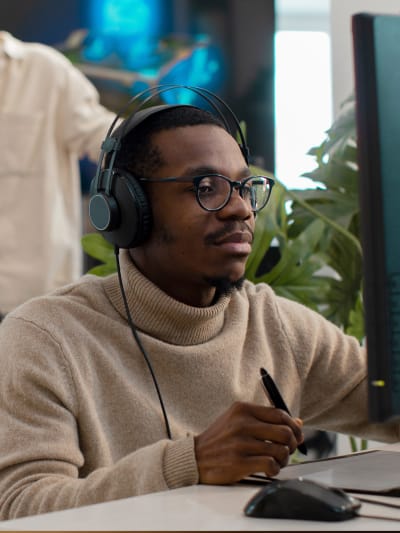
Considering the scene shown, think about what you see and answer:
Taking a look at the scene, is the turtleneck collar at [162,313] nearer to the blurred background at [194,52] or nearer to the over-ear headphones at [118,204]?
the over-ear headphones at [118,204]

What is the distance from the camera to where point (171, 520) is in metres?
0.80

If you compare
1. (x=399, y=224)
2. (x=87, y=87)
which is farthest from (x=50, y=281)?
(x=399, y=224)

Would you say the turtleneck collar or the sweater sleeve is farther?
the turtleneck collar

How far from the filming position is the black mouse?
0.78 m

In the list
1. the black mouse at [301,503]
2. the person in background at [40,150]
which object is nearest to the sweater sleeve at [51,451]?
the black mouse at [301,503]

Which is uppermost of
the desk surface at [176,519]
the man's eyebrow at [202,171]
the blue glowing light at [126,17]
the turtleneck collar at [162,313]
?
the blue glowing light at [126,17]

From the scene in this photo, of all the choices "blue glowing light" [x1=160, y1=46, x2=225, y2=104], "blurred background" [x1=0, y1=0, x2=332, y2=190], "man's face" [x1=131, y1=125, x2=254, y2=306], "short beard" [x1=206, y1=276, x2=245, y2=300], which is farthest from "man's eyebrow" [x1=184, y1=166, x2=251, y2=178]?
"blue glowing light" [x1=160, y1=46, x2=225, y2=104]

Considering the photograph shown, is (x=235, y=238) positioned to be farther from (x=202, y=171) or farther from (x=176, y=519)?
(x=176, y=519)

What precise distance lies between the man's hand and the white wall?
2.17 metres

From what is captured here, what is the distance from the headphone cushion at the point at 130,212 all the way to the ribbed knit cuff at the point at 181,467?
1.32 ft

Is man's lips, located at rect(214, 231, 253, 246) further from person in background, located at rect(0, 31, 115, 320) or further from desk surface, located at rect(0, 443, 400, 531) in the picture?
person in background, located at rect(0, 31, 115, 320)

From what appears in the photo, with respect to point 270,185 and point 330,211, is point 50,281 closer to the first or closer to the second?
point 330,211

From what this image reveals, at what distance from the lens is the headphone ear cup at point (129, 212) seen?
4.43 feet

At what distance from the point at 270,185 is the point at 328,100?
203 centimetres
